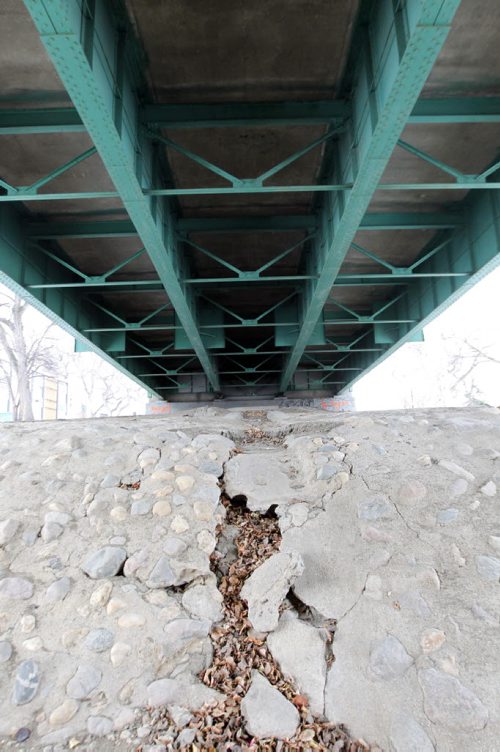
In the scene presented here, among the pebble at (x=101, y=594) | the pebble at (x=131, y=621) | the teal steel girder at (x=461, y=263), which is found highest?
the teal steel girder at (x=461, y=263)

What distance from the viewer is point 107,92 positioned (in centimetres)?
509

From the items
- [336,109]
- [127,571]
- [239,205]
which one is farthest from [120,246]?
[127,571]

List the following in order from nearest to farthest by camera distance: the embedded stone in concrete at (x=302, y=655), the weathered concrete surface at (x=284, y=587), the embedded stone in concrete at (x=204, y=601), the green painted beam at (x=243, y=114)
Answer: the weathered concrete surface at (x=284, y=587) < the embedded stone in concrete at (x=302, y=655) < the embedded stone in concrete at (x=204, y=601) < the green painted beam at (x=243, y=114)

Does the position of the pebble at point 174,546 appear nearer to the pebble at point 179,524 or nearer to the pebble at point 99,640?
the pebble at point 179,524

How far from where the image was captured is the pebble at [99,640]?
3188 millimetres

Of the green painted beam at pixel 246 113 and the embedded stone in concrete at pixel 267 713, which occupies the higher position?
the green painted beam at pixel 246 113

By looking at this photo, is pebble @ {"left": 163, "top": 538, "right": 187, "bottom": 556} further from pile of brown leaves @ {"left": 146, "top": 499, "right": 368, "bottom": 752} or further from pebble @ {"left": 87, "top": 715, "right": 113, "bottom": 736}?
pebble @ {"left": 87, "top": 715, "right": 113, "bottom": 736}

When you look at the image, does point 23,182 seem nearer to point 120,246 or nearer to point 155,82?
point 120,246

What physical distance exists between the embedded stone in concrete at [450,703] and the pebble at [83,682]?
218 centimetres

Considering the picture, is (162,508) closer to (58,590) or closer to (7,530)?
(58,590)

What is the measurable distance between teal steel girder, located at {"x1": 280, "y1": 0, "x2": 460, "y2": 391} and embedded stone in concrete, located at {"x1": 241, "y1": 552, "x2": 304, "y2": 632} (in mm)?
5026

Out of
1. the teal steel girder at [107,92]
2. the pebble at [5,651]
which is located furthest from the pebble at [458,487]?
the teal steel girder at [107,92]

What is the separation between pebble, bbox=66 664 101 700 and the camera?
2914 millimetres

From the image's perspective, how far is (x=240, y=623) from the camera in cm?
343
